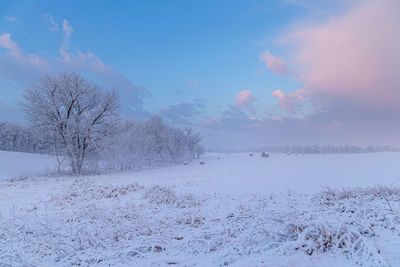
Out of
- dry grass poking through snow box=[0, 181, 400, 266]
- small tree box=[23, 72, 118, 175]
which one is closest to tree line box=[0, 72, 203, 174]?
small tree box=[23, 72, 118, 175]

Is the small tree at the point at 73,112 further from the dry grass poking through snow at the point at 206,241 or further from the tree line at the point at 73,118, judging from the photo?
the dry grass poking through snow at the point at 206,241

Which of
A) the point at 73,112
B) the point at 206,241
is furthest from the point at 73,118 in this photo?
the point at 206,241

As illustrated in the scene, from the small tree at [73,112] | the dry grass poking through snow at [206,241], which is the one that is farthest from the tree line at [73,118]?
the dry grass poking through snow at [206,241]

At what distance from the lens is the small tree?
1970cm

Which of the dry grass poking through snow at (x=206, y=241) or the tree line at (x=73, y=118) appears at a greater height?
the tree line at (x=73, y=118)

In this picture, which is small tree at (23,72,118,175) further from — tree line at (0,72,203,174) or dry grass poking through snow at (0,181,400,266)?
dry grass poking through snow at (0,181,400,266)

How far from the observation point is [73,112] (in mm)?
21344

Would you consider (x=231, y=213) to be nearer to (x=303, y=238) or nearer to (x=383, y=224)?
(x=303, y=238)

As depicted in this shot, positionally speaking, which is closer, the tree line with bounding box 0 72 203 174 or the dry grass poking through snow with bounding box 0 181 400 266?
the dry grass poking through snow with bounding box 0 181 400 266

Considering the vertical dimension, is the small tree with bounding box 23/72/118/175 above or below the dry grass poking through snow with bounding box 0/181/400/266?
above

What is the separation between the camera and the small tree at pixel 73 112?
19.7 meters

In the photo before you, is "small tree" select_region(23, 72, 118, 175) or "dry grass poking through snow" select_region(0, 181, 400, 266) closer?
"dry grass poking through snow" select_region(0, 181, 400, 266)

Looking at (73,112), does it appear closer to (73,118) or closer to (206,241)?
(73,118)

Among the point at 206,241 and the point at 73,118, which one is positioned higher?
the point at 73,118
